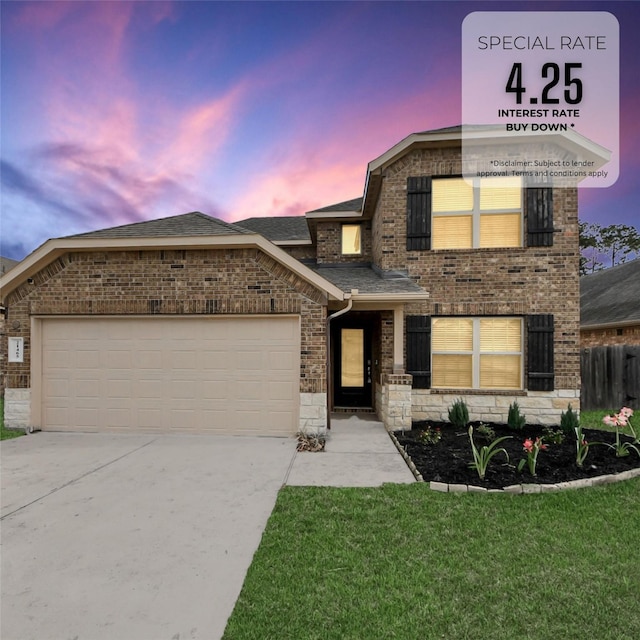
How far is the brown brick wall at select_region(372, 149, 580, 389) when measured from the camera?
7.40 metres

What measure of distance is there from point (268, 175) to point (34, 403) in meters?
13.4

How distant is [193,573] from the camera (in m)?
2.63

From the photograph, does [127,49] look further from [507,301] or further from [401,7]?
[507,301]

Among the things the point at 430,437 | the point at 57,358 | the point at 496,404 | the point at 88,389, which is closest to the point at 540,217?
the point at 496,404

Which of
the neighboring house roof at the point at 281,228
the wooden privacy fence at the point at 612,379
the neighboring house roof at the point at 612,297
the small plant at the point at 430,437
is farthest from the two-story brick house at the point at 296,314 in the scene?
the neighboring house roof at the point at 612,297

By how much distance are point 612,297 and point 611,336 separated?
2.96 m

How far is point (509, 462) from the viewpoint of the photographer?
16.2 ft

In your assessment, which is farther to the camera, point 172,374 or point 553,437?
point 172,374

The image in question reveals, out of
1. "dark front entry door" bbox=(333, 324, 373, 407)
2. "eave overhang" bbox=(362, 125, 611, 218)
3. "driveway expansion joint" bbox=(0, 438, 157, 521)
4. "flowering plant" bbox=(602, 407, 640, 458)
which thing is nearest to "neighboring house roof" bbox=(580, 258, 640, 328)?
"eave overhang" bbox=(362, 125, 611, 218)

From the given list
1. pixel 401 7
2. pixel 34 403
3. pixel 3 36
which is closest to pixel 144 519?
pixel 34 403

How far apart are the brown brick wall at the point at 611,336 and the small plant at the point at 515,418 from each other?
21.6ft

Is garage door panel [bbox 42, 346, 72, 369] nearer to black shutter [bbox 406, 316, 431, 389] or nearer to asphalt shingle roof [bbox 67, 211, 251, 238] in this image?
asphalt shingle roof [bbox 67, 211, 251, 238]
